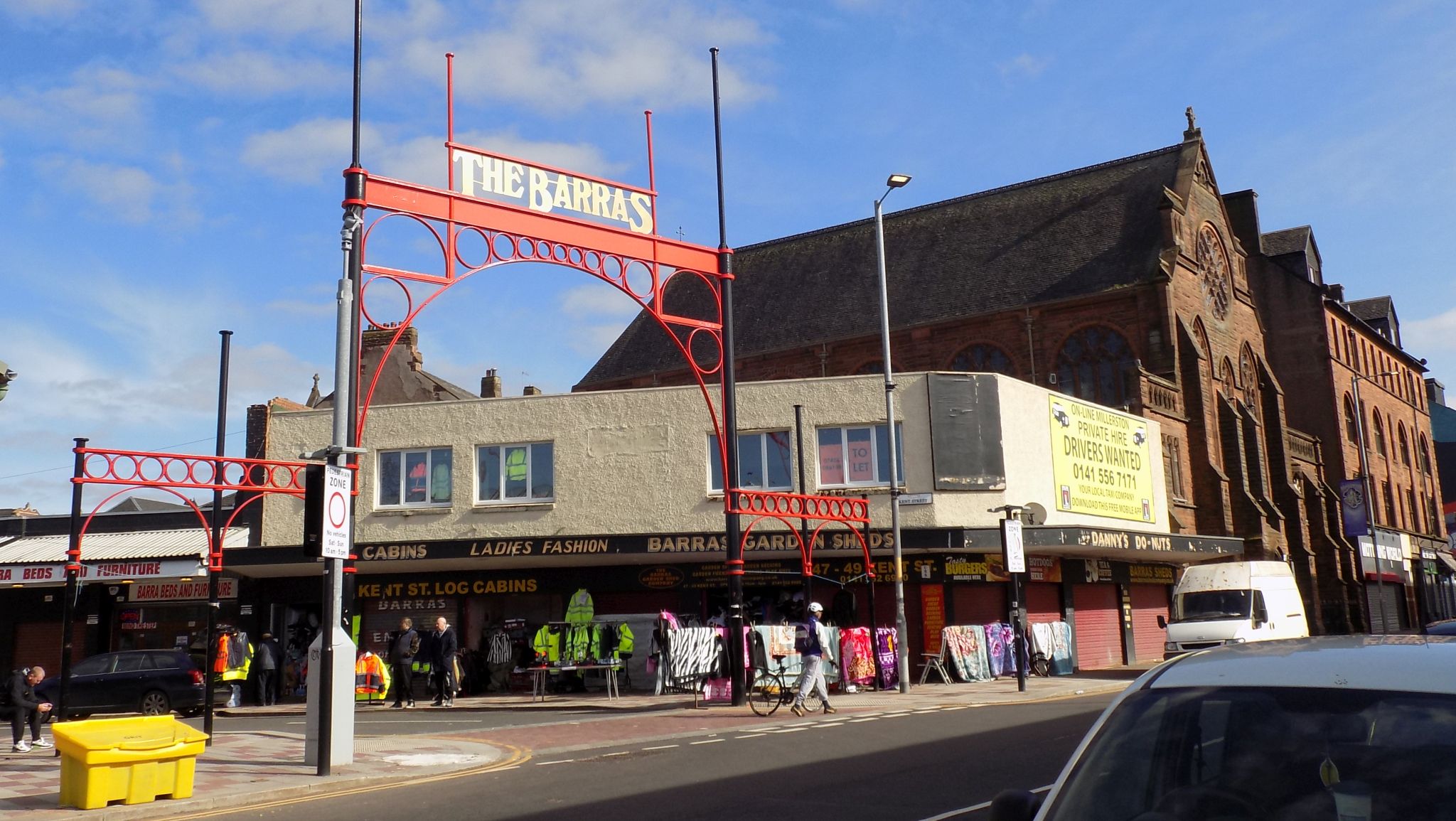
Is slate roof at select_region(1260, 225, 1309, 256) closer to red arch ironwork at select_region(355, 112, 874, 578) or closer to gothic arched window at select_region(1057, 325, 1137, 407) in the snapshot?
gothic arched window at select_region(1057, 325, 1137, 407)

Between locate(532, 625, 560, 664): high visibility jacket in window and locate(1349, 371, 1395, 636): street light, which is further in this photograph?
locate(1349, 371, 1395, 636): street light

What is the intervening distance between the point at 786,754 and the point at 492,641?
653 inches

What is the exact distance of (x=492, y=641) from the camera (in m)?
28.5

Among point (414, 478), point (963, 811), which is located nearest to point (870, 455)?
point (414, 478)

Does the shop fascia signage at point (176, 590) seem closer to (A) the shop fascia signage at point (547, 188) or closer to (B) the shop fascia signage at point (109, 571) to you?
(B) the shop fascia signage at point (109, 571)

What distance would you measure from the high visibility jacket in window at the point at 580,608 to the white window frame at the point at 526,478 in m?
2.30

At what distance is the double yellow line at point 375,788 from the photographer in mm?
10586

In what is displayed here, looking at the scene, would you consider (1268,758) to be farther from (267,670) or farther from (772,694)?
(267,670)

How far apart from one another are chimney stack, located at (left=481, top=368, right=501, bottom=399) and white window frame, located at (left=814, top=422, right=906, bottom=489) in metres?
22.9

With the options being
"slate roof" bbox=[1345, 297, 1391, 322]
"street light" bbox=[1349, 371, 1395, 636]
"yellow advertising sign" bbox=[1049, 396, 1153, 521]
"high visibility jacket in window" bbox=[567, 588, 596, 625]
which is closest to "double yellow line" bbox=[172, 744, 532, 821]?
"high visibility jacket in window" bbox=[567, 588, 596, 625]

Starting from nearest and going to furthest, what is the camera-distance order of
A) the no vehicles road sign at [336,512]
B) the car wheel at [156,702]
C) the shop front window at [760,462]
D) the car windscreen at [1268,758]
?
the car windscreen at [1268,758]
the no vehicles road sign at [336,512]
the car wheel at [156,702]
the shop front window at [760,462]

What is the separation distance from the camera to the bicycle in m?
19.8

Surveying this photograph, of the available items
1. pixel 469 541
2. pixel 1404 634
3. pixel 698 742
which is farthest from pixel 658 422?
pixel 1404 634

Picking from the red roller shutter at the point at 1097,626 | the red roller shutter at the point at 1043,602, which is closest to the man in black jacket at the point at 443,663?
the red roller shutter at the point at 1043,602
